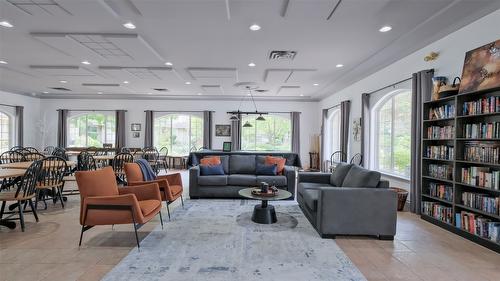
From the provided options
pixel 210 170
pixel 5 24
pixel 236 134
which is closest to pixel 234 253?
pixel 210 170

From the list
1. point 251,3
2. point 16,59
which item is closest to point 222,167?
point 251,3

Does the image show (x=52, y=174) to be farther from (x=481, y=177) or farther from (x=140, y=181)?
→ (x=481, y=177)

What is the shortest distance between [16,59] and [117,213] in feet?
16.3

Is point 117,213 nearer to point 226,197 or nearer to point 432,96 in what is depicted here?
point 226,197

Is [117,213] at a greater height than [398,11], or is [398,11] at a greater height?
[398,11]

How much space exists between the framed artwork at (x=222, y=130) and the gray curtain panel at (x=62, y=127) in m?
5.91

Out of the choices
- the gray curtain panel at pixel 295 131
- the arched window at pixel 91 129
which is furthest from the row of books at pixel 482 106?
the arched window at pixel 91 129

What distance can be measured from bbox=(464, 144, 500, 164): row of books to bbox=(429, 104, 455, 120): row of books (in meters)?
0.49

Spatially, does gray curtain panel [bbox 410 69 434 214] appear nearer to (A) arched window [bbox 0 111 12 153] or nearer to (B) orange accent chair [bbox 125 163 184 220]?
(B) orange accent chair [bbox 125 163 184 220]

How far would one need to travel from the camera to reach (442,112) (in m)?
3.99

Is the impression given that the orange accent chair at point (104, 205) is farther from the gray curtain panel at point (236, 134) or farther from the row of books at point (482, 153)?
the gray curtain panel at point (236, 134)

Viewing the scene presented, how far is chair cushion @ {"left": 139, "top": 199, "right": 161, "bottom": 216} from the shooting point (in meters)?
3.28

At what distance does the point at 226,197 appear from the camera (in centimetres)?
559

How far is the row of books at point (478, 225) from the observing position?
312cm
